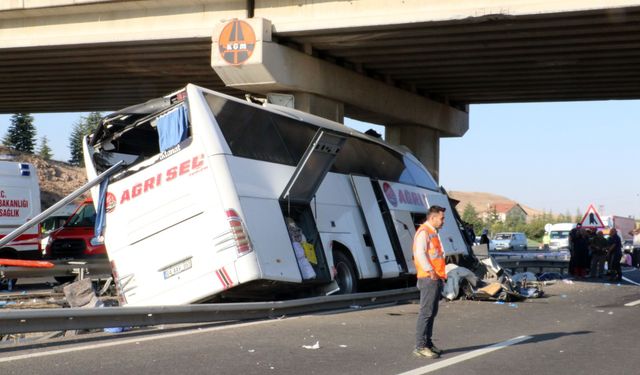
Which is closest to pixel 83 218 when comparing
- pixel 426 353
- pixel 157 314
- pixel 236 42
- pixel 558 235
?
pixel 236 42

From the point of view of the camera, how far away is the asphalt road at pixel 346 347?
29.4ft

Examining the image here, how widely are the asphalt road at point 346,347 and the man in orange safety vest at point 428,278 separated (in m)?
0.19

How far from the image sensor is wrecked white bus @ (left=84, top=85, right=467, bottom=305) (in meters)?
13.5

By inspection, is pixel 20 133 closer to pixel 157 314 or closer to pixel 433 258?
pixel 157 314

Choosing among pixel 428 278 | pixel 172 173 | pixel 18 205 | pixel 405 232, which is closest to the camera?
pixel 428 278

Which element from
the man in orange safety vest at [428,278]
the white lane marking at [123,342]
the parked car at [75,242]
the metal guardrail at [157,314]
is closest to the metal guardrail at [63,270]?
the parked car at [75,242]

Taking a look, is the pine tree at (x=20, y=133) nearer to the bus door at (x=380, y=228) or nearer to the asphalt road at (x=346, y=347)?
the bus door at (x=380, y=228)

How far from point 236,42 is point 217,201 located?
380 inches

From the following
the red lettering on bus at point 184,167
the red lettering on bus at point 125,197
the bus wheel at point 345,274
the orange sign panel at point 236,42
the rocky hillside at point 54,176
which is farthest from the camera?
the rocky hillside at point 54,176

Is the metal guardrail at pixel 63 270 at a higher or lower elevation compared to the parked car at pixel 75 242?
lower

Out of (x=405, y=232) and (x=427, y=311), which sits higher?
(x=405, y=232)

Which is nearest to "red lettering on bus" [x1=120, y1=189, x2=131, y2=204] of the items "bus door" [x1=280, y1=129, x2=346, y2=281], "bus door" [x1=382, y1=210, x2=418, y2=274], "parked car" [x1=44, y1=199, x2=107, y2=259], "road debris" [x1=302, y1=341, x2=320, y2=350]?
"bus door" [x1=280, y1=129, x2=346, y2=281]

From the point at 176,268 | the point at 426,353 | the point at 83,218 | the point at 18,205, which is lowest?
the point at 426,353

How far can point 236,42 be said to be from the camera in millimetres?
22281
